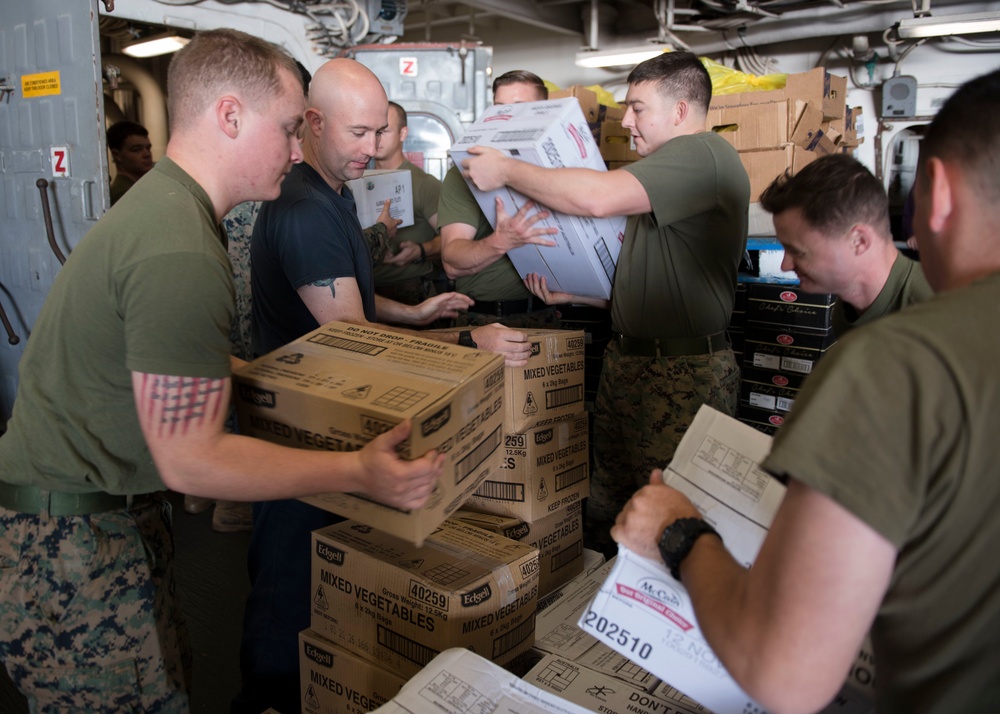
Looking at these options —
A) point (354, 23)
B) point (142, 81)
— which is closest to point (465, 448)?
point (354, 23)

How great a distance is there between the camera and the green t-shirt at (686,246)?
7.18 ft

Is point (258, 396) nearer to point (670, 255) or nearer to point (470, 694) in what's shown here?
point (470, 694)

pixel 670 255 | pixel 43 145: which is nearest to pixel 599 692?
pixel 670 255

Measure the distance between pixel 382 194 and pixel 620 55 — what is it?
381 cm

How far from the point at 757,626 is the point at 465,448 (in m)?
0.66

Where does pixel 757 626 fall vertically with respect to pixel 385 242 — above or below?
below

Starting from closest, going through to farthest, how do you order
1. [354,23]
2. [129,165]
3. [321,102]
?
[321,102] < [354,23] < [129,165]

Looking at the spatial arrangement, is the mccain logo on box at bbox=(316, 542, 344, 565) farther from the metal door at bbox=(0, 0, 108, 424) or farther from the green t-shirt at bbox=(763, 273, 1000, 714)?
the metal door at bbox=(0, 0, 108, 424)

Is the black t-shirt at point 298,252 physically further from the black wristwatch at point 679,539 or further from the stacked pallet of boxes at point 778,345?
the stacked pallet of boxes at point 778,345

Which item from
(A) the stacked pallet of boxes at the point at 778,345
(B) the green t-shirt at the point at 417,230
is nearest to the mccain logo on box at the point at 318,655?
(B) the green t-shirt at the point at 417,230

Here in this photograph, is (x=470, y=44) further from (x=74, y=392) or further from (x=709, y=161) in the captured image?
(x=74, y=392)

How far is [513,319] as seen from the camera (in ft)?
10.2

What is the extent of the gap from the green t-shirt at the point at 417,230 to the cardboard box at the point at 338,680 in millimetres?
2153

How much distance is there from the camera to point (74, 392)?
134 centimetres
